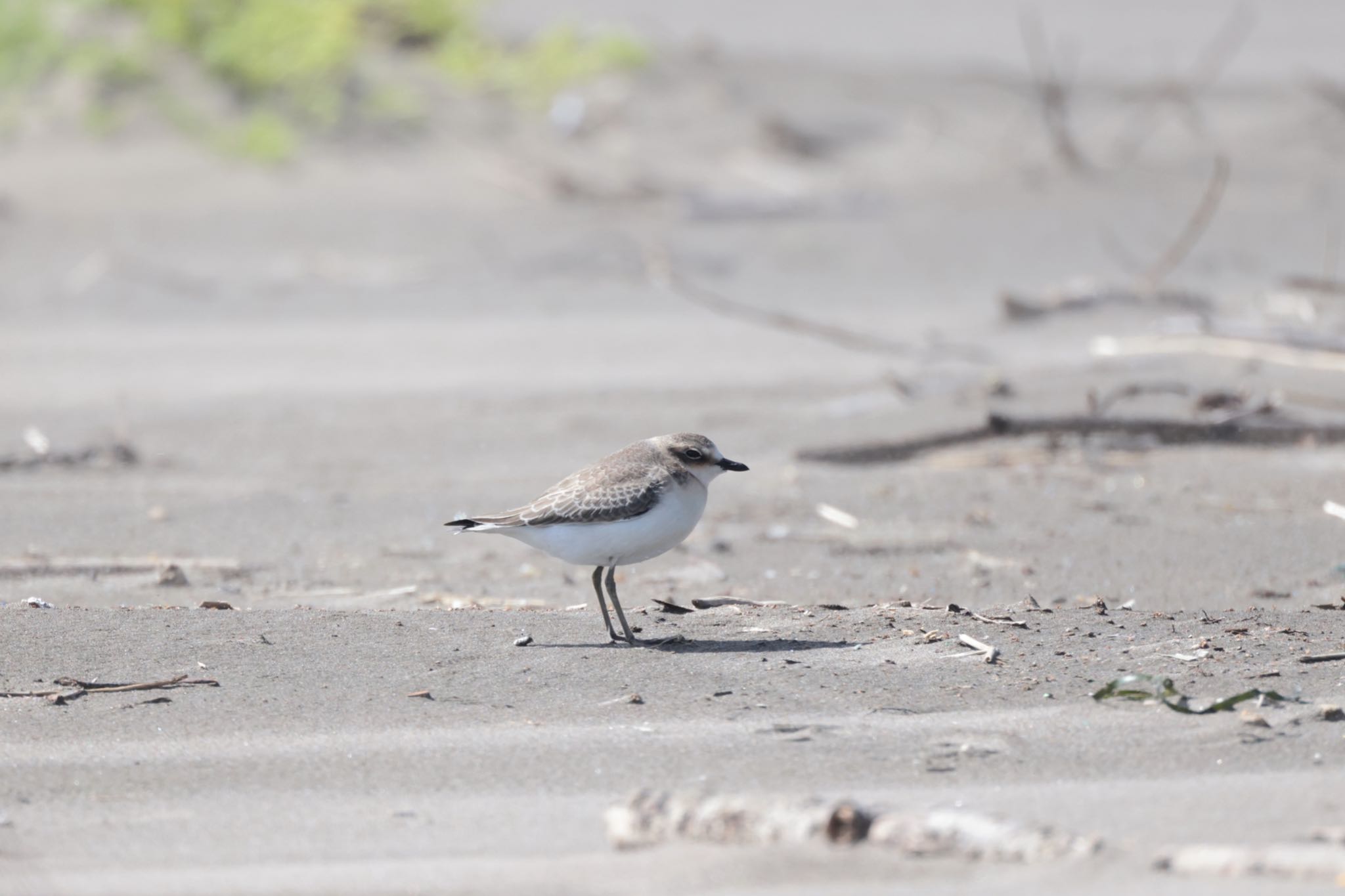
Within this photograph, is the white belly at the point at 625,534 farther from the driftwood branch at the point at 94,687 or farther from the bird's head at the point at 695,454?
the driftwood branch at the point at 94,687

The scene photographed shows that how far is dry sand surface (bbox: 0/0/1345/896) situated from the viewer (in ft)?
13.1

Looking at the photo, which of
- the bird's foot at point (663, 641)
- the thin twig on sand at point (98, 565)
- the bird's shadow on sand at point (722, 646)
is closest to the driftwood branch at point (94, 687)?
the bird's shadow on sand at point (722, 646)

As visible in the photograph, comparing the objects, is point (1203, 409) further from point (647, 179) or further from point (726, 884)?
point (647, 179)

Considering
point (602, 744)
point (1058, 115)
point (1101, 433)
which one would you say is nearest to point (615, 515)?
point (602, 744)

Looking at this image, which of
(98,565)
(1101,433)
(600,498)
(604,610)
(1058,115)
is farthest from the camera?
(1058,115)

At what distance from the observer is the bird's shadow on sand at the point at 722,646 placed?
5.24m

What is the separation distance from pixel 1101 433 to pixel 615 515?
4.09 metres

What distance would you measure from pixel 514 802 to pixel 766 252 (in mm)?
10988

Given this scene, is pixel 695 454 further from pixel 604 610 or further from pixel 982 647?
pixel 982 647

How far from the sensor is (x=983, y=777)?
4.11 m

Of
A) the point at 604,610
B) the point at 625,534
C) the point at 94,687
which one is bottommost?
the point at 94,687

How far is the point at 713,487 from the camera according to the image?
28.1ft

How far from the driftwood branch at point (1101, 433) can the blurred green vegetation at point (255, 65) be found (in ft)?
31.4

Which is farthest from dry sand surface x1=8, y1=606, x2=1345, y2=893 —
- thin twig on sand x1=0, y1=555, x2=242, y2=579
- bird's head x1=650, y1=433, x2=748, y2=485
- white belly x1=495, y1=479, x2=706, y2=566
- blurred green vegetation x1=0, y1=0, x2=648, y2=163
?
blurred green vegetation x1=0, y1=0, x2=648, y2=163
